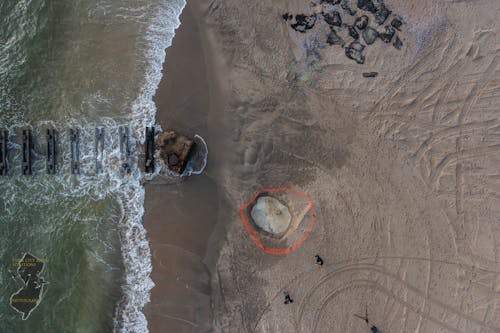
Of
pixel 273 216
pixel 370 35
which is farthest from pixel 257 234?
pixel 370 35

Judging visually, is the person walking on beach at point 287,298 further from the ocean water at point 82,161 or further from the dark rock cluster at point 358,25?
the dark rock cluster at point 358,25

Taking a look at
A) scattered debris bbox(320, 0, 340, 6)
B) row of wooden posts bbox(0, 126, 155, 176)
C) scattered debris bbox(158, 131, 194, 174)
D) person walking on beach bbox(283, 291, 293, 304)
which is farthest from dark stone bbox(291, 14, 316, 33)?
person walking on beach bbox(283, 291, 293, 304)

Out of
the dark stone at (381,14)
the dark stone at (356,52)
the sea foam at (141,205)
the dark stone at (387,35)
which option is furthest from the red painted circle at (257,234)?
the dark stone at (381,14)

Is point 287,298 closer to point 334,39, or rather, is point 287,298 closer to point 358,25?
point 334,39

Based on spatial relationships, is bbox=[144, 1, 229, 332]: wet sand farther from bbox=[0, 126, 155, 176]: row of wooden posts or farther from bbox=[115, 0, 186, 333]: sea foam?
bbox=[0, 126, 155, 176]: row of wooden posts

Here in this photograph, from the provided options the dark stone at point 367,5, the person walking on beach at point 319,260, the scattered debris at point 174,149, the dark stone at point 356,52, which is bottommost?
the person walking on beach at point 319,260

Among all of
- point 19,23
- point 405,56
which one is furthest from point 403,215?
point 19,23

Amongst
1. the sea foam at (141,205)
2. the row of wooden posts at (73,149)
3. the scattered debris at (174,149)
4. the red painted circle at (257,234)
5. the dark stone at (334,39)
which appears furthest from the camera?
the row of wooden posts at (73,149)
